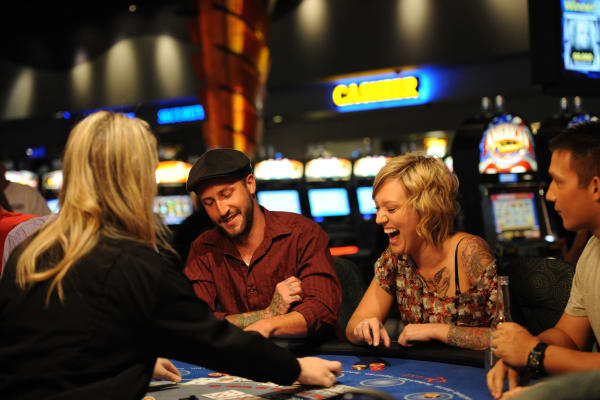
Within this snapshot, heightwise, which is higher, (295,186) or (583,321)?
(295,186)

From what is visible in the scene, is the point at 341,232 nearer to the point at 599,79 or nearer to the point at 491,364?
the point at 599,79

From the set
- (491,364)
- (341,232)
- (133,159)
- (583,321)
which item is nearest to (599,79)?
(583,321)

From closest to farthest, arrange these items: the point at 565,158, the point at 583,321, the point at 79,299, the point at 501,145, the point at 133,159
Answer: the point at 79,299, the point at 133,159, the point at 565,158, the point at 583,321, the point at 501,145

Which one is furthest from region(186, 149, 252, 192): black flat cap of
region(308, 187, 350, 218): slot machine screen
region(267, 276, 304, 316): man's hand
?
region(308, 187, 350, 218): slot machine screen

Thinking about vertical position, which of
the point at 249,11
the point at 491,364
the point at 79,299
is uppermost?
the point at 249,11

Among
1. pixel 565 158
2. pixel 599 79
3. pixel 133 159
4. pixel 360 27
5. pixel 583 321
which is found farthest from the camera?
pixel 360 27

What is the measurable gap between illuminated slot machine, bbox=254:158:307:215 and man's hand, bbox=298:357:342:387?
23.9 ft

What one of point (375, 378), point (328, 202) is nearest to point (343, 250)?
point (328, 202)

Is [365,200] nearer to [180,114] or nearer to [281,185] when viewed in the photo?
[281,185]

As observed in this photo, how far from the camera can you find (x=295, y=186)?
961 cm

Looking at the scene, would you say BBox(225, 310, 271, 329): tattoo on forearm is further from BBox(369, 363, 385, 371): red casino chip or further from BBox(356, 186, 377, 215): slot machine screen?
BBox(356, 186, 377, 215): slot machine screen

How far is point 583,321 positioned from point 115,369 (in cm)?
147

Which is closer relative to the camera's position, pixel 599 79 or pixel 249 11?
pixel 599 79

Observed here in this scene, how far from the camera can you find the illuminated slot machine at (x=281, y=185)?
942 centimetres
